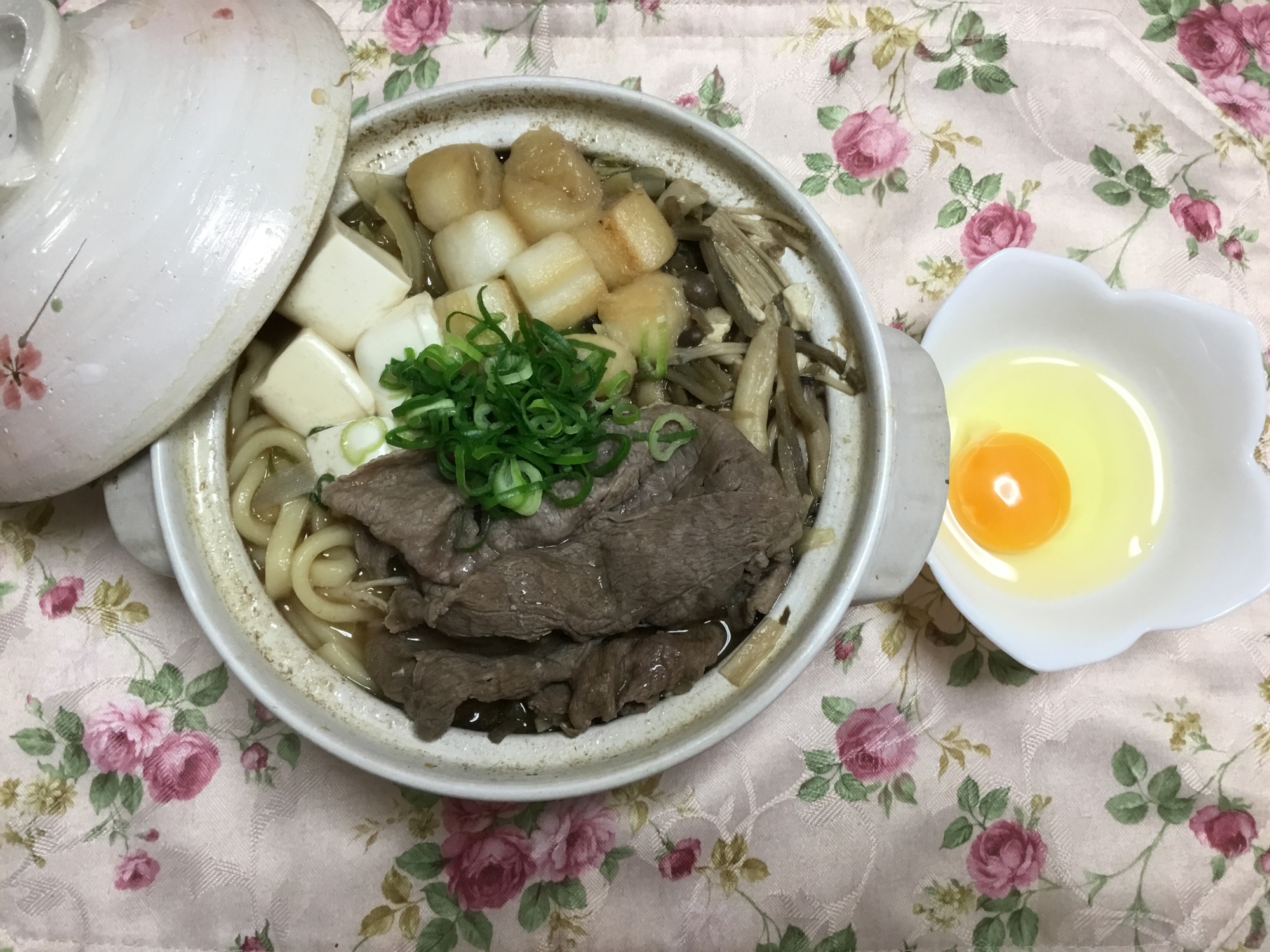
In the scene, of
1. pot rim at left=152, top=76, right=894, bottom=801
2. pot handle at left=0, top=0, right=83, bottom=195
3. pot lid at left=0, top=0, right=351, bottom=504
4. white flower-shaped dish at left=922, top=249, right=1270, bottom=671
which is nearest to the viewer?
pot handle at left=0, top=0, right=83, bottom=195

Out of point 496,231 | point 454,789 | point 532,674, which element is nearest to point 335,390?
point 496,231

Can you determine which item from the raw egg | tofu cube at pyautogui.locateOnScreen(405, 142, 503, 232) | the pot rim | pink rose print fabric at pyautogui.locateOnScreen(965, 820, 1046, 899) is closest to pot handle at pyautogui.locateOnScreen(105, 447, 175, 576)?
the pot rim

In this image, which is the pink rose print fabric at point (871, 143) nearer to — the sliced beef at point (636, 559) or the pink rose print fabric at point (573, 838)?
the sliced beef at point (636, 559)

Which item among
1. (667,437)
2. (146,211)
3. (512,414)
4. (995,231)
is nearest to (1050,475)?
(995,231)

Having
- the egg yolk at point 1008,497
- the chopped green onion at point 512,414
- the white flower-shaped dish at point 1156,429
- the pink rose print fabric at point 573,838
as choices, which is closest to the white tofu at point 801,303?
the chopped green onion at point 512,414

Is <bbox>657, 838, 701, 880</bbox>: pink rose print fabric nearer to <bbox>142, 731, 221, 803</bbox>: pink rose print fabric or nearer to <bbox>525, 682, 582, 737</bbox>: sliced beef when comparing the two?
<bbox>525, 682, 582, 737</bbox>: sliced beef
